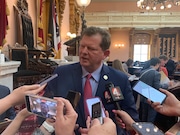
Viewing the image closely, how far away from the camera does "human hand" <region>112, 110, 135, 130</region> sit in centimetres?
137

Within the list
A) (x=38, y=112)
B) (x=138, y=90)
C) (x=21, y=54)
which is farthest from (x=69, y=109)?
(x=21, y=54)

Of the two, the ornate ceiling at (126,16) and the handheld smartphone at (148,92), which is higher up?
the ornate ceiling at (126,16)

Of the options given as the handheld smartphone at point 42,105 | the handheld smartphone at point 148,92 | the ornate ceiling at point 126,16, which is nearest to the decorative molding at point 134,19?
the ornate ceiling at point 126,16

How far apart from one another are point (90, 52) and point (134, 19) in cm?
1592

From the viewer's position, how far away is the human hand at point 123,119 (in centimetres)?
137

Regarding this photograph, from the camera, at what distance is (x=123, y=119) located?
140 centimetres

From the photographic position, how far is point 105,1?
57.7 ft

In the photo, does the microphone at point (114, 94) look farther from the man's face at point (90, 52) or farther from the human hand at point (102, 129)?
the human hand at point (102, 129)

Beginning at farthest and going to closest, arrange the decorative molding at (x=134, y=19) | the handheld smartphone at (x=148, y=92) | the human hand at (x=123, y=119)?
1. the decorative molding at (x=134, y=19)
2. the handheld smartphone at (x=148, y=92)
3. the human hand at (x=123, y=119)

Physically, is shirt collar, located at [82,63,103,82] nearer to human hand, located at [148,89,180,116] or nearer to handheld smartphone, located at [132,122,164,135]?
human hand, located at [148,89,180,116]

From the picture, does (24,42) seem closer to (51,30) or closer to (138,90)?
(51,30)

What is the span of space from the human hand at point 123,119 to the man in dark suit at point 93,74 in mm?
234

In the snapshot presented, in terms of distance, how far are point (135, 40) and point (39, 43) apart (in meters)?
13.6

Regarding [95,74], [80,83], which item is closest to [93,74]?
[95,74]
